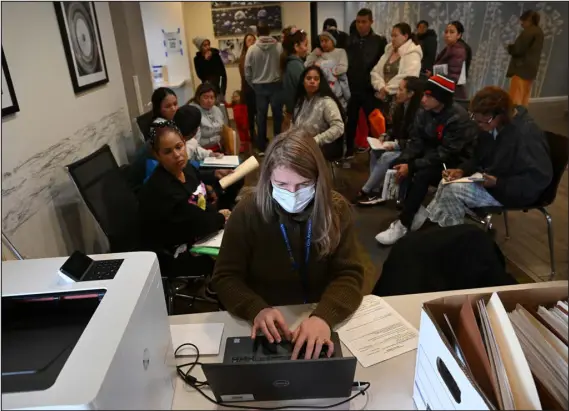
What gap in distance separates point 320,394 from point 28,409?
0.50m

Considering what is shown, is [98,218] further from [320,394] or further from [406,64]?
[406,64]

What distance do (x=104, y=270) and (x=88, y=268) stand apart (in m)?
0.04

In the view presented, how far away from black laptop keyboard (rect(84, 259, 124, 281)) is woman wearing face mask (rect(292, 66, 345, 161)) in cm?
235

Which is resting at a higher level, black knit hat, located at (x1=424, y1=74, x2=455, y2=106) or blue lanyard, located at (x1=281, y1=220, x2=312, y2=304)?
black knit hat, located at (x1=424, y1=74, x2=455, y2=106)

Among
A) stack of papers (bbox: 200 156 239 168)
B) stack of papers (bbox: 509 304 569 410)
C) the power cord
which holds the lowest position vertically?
stack of papers (bbox: 200 156 239 168)

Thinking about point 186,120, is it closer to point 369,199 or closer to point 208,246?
point 208,246

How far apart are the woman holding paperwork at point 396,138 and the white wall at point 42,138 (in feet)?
6.71

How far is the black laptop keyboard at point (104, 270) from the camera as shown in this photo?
78cm

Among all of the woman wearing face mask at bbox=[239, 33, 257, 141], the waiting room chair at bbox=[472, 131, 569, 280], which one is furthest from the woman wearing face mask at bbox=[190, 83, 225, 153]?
the waiting room chair at bbox=[472, 131, 569, 280]

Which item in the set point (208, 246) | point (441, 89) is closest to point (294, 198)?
point (208, 246)

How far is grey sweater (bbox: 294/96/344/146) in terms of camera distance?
10.0 ft

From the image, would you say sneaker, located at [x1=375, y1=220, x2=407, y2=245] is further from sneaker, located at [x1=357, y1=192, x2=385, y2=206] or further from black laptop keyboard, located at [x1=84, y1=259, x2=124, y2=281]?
black laptop keyboard, located at [x1=84, y1=259, x2=124, y2=281]

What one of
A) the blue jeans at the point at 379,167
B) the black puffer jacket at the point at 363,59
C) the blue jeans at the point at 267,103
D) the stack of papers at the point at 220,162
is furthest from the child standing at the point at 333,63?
the stack of papers at the point at 220,162

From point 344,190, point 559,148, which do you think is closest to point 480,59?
point 344,190
